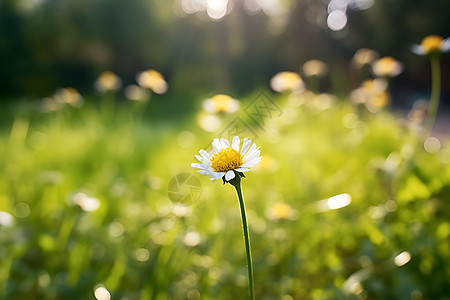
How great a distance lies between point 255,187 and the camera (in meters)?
1.59

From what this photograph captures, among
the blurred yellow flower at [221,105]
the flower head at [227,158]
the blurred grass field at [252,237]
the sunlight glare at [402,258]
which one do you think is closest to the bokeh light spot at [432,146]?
the blurred grass field at [252,237]

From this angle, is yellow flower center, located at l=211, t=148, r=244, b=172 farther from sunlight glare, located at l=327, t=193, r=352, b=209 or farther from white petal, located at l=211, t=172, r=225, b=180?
sunlight glare, located at l=327, t=193, r=352, b=209

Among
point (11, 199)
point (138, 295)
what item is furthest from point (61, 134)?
point (138, 295)

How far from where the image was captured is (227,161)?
0.61 m

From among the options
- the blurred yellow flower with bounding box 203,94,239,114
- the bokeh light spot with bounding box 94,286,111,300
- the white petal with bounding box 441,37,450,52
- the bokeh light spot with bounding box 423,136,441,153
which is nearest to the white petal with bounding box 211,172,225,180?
the bokeh light spot with bounding box 94,286,111,300

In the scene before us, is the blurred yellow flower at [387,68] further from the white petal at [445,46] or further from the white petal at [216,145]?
the white petal at [216,145]

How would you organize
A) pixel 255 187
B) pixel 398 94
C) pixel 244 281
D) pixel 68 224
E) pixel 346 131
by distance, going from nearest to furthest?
pixel 244 281 → pixel 68 224 → pixel 255 187 → pixel 346 131 → pixel 398 94

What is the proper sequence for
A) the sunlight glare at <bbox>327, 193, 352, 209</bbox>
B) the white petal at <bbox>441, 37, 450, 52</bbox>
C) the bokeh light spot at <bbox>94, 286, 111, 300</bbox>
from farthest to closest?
the white petal at <bbox>441, 37, 450, 52</bbox>
the sunlight glare at <bbox>327, 193, 352, 209</bbox>
the bokeh light spot at <bbox>94, 286, 111, 300</bbox>

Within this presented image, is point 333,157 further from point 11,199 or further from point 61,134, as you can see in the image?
point 61,134

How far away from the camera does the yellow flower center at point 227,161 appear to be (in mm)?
608

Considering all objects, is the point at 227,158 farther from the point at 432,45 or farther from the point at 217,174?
the point at 432,45

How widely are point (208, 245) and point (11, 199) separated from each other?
1.00 m

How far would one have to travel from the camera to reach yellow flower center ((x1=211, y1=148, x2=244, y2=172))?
24.0 inches

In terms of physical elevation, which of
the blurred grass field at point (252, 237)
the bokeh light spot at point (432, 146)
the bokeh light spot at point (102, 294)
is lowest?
the bokeh light spot at point (102, 294)
